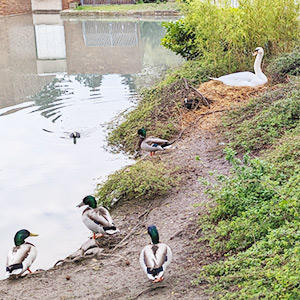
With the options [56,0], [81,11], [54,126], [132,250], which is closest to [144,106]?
[54,126]

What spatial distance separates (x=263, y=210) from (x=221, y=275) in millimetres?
728

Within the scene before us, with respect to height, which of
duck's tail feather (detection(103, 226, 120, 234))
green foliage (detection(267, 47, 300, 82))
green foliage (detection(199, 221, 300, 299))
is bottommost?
duck's tail feather (detection(103, 226, 120, 234))

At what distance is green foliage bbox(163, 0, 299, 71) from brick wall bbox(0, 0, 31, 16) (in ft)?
74.0

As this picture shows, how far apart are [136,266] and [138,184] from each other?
175cm

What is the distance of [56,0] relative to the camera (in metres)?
32.9

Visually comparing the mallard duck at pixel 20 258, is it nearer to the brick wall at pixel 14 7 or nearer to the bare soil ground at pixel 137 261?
the bare soil ground at pixel 137 261

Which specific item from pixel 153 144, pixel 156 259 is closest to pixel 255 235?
pixel 156 259

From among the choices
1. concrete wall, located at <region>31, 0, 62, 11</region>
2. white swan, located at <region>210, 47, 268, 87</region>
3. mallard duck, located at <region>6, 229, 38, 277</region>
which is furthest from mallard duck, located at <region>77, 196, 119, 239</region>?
concrete wall, located at <region>31, 0, 62, 11</region>

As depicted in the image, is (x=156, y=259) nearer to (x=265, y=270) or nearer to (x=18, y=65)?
(x=265, y=270)

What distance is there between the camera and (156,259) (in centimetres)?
424

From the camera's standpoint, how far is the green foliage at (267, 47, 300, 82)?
9383mm

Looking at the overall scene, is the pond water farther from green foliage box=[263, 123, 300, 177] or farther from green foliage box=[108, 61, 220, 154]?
green foliage box=[263, 123, 300, 177]

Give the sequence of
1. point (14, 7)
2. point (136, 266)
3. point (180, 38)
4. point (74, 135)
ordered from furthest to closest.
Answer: point (14, 7), point (180, 38), point (74, 135), point (136, 266)

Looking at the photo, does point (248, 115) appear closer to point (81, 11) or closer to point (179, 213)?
point (179, 213)
